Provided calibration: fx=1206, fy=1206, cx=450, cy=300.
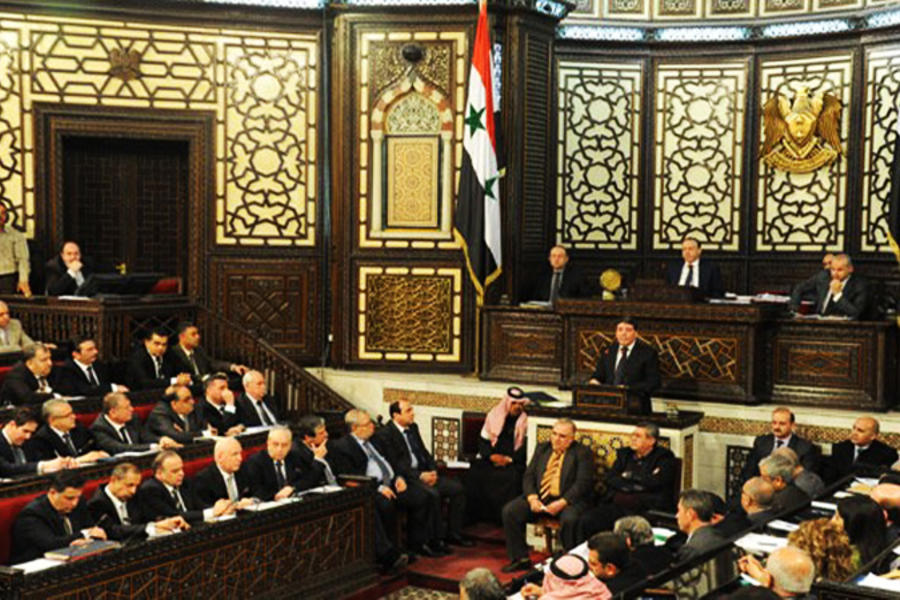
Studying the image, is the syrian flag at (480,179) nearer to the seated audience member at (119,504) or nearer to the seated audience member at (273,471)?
the seated audience member at (273,471)

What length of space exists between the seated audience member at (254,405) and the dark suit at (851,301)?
4.93 meters

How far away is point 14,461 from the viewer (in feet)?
26.6

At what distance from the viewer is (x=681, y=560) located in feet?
21.8

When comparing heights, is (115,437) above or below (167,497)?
above

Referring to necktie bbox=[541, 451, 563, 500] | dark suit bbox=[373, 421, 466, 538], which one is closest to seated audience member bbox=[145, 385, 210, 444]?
dark suit bbox=[373, 421, 466, 538]

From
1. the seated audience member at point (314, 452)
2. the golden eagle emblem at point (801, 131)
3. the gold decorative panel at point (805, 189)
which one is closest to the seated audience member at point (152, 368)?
the seated audience member at point (314, 452)

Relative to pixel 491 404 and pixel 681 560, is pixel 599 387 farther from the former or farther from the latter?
pixel 681 560

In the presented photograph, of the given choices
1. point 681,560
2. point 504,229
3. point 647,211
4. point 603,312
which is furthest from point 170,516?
point 647,211

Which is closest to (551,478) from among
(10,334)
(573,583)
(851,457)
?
(851,457)

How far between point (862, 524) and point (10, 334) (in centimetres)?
734

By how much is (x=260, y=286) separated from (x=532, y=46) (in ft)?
12.5

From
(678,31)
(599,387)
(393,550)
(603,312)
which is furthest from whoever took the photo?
(678,31)

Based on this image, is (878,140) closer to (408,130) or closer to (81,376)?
(408,130)

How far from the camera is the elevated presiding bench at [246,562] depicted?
6426 millimetres
